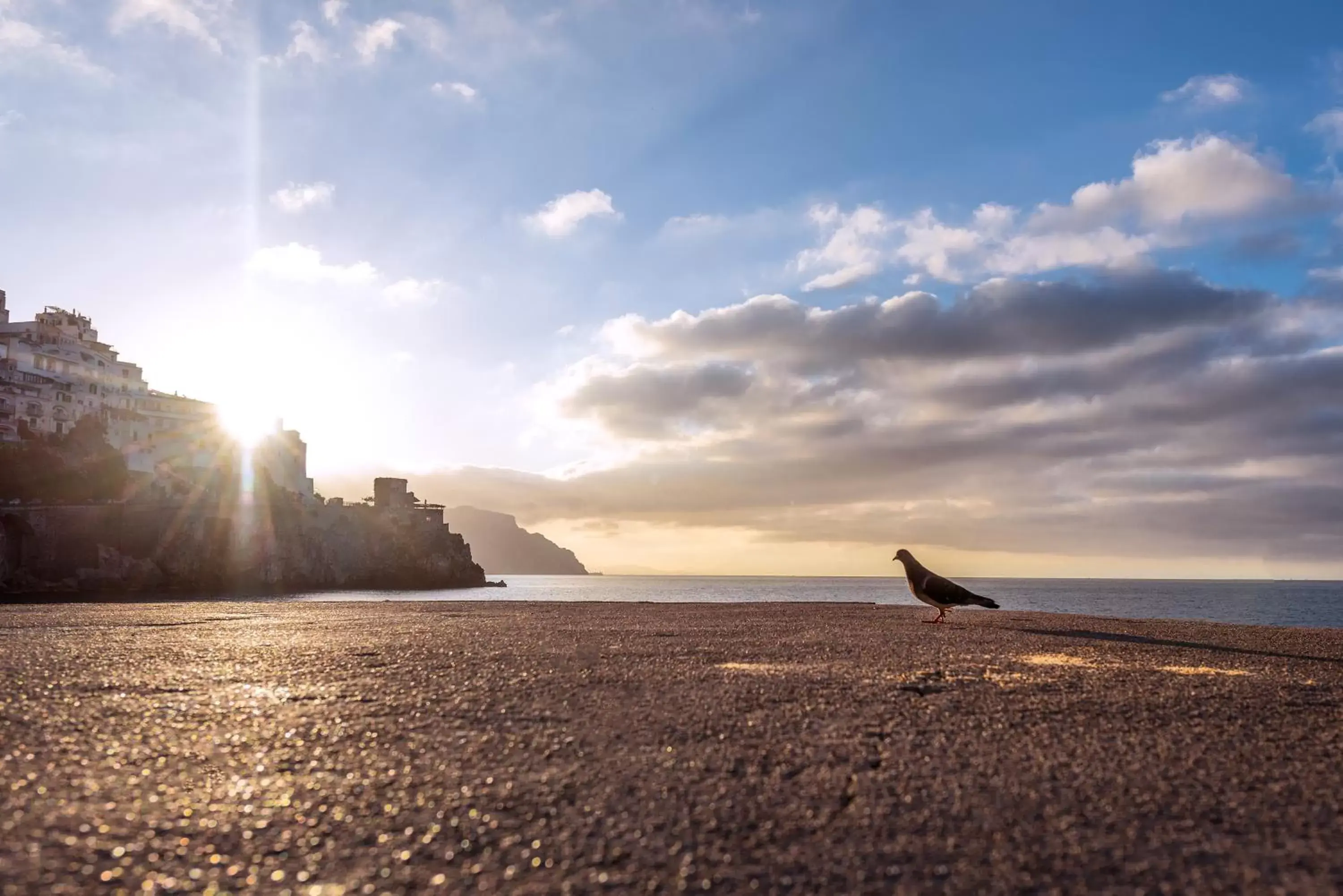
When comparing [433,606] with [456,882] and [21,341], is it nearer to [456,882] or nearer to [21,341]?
[456,882]

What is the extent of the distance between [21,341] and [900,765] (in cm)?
12092

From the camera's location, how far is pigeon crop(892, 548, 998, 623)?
61.5ft

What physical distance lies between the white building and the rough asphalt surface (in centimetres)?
9863

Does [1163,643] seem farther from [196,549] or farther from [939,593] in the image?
[196,549]

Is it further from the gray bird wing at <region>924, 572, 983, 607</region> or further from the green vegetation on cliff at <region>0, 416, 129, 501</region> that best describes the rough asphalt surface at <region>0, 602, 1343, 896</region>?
the green vegetation on cliff at <region>0, 416, 129, 501</region>

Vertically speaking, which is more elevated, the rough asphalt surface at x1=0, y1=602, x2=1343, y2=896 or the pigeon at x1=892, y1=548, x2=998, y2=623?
the pigeon at x1=892, y1=548, x2=998, y2=623

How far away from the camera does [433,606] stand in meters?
28.3

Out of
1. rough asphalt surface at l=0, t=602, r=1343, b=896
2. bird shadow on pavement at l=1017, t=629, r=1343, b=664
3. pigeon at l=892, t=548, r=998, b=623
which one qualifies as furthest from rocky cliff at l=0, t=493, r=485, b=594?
rough asphalt surface at l=0, t=602, r=1343, b=896

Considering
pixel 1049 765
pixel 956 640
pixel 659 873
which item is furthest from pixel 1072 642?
pixel 659 873

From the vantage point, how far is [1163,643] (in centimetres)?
1519

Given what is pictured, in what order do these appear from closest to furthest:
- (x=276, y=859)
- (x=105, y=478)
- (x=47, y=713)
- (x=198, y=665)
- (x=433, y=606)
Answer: (x=276, y=859) → (x=47, y=713) → (x=198, y=665) → (x=433, y=606) → (x=105, y=478)

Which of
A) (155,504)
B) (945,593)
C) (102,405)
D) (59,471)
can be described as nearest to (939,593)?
(945,593)

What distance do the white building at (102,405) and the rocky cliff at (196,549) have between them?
18.4 m

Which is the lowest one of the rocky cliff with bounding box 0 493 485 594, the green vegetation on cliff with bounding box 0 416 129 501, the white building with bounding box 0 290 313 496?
the rocky cliff with bounding box 0 493 485 594
